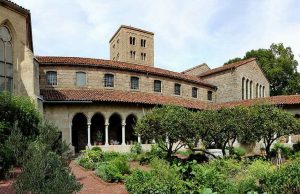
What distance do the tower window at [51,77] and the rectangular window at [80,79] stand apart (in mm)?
1936

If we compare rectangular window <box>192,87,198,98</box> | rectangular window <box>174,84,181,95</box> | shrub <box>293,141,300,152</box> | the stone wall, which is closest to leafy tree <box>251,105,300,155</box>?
shrub <box>293,141,300,152</box>

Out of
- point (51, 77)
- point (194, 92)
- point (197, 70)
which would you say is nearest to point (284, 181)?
point (51, 77)

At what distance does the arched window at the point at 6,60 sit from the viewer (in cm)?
2108

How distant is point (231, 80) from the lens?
4041cm

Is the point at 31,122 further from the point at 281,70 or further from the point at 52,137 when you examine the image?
the point at 281,70

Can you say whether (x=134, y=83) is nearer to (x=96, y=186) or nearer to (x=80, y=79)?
(x=80, y=79)

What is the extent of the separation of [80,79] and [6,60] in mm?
10201

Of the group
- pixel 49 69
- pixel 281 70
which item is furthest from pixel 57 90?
pixel 281 70

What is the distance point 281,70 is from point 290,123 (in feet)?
108

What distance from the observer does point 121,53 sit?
72312mm

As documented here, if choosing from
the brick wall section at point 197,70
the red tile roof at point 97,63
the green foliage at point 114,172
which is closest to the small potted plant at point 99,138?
the red tile roof at point 97,63

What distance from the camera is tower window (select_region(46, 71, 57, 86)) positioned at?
99.8 feet

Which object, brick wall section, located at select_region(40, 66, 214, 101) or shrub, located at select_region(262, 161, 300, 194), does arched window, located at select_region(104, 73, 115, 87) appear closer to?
brick wall section, located at select_region(40, 66, 214, 101)

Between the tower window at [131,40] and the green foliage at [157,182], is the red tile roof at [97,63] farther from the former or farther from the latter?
the tower window at [131,40]
